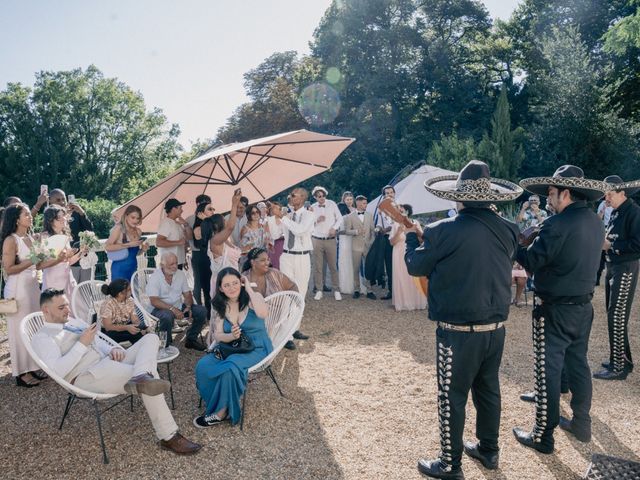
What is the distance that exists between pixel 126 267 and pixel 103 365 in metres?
2.67

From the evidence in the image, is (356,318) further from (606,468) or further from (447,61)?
(447,61)

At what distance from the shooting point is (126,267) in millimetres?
6129

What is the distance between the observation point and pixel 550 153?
20844mm

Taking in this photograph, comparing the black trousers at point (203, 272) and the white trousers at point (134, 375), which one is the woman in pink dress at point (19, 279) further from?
the black trousers at point (203, 272)

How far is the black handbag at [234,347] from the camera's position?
4.08 meters

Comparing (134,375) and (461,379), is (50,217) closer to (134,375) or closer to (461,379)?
(134,375)

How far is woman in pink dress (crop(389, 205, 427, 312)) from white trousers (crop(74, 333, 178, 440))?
4.84 metres

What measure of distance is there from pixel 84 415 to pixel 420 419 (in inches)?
113

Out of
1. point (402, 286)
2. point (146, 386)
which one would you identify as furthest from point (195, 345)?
point (402, 286)

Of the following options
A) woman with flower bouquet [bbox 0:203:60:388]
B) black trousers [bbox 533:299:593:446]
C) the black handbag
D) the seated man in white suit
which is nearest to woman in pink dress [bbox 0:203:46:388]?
woman with flower bouquet [bbox 0:203:60:388]

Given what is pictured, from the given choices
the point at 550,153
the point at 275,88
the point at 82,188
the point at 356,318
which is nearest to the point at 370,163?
the point at 275,88

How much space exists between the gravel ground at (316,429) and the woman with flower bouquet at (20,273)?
0.72 ft

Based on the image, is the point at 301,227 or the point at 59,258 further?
the point at 301,227

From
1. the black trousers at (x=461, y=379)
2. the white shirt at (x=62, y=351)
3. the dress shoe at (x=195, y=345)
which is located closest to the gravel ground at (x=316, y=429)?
the dress shoe at (x=195, y=345)
